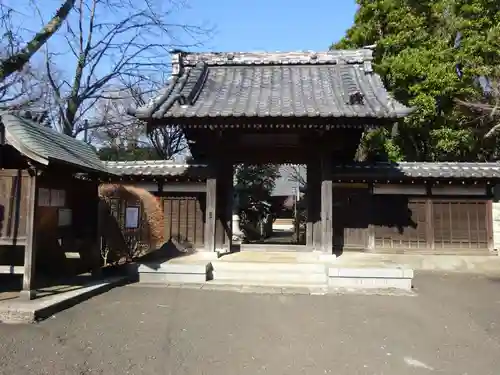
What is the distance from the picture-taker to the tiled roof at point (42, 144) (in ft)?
20.4

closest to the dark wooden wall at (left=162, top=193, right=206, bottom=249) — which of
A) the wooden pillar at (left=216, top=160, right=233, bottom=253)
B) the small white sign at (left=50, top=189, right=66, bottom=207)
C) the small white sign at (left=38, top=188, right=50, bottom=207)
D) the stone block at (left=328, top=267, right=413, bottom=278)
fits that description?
the wooden pillar at (left=216, top=160, right=233, bottom=253)

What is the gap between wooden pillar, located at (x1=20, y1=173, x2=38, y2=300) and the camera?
250 inches

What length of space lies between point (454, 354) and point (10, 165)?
26.8ft

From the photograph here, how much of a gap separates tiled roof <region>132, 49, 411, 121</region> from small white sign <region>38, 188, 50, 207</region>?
2858 millimetres

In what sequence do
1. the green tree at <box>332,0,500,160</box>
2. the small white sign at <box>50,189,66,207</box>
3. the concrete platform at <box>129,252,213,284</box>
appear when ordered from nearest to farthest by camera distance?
the small white sign at <box>50,189,66,207</box> → the concrete platform at <box>129,252,213,284</box> → the green tree at <box>332,0,500,160</box>

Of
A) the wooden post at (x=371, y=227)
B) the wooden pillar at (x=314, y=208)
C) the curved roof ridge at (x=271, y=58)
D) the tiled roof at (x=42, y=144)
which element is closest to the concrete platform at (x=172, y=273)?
the tiled roof at (x=42, y=144)

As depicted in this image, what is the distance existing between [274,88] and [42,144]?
21.4ft

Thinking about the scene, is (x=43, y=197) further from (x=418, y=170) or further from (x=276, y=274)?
(x=418, y=170)

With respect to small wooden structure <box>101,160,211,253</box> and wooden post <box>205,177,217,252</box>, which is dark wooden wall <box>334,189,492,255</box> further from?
small wooden structure <box>101,160,211,253</box>

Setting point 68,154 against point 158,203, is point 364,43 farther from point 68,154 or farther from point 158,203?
point 68,154

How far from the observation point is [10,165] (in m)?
7.51

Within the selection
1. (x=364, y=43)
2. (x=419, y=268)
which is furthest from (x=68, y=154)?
(x=364, y=43)

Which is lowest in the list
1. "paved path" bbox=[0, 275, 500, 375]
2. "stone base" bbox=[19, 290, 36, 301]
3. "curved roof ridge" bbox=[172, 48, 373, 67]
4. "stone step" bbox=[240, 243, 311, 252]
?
"paved path" bbox=[0, 275, 500, 375]

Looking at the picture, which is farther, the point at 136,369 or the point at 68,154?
the point at 68,154
